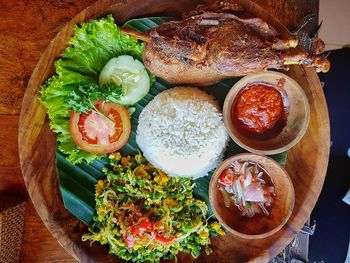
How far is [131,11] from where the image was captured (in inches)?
99.0

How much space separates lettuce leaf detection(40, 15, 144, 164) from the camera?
8.04 feet

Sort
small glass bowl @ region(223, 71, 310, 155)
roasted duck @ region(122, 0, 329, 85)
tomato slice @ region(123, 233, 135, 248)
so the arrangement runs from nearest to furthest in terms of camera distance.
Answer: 1. roasted duck @ region(122, 0, 329, 85)
2. small glass bowl @ region(223, 71, 310, 155)
3. tomato slice @ region(123, 233, 135, 248)

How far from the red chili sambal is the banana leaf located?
0.59 feet

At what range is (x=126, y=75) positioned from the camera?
2.51 meters

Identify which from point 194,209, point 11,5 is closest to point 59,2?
point 11,5

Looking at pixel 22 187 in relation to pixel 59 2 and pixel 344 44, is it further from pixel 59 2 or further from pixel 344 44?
pixel 344 44

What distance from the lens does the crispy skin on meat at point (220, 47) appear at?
86.3 inches

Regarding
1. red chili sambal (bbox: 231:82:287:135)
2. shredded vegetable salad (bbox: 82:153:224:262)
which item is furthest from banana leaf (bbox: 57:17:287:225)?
red chili sambal (bbox: 231:82:287:135)

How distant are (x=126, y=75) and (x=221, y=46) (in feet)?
1.85

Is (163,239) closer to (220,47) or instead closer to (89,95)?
(89,95)

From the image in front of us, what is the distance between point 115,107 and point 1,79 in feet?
2.40

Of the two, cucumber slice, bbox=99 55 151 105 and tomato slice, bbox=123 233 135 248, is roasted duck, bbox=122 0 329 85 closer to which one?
cucumber slice, bbox=99 55 151 105

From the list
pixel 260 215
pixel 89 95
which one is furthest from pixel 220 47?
pixel 260 215

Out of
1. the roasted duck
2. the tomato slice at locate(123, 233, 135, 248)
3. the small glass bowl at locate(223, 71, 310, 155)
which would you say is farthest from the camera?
the tomato slice at locate(123, 233, 135, 248)
